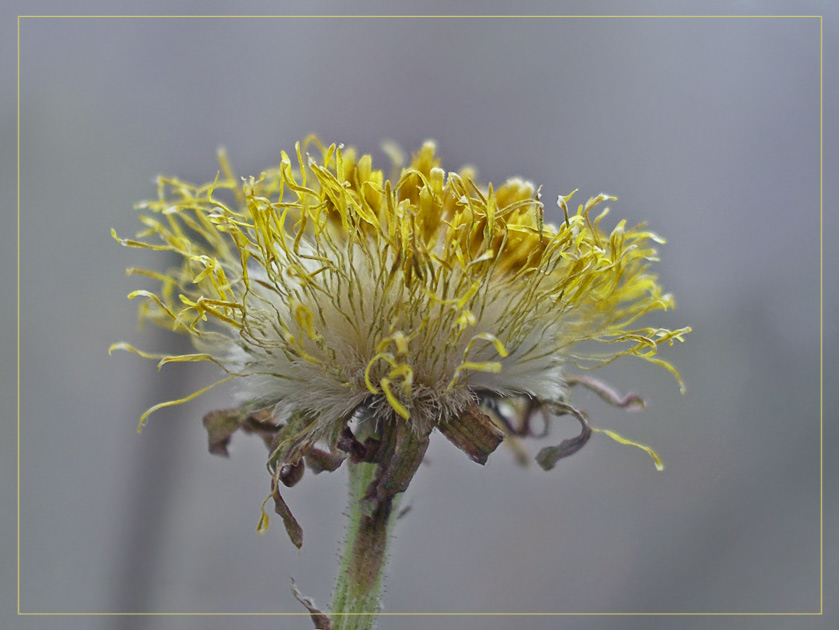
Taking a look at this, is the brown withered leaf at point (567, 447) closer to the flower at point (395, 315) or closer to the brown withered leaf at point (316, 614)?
the flower at point (395, 315)

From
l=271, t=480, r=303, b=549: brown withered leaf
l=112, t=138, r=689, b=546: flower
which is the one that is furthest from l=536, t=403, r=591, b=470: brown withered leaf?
l=271, t=480, r=303, b=549: brown withered leaf

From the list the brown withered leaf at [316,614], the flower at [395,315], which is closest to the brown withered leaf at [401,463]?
the flower at [395,315]

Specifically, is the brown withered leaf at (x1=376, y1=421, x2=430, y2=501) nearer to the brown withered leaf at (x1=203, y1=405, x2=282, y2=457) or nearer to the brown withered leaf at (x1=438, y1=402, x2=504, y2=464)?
the brown withered leaf at (x1=438, y1=402, x2=504, y2=464)

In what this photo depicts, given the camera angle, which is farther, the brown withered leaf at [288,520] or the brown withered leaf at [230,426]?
the brown withered leaf at [230,426]

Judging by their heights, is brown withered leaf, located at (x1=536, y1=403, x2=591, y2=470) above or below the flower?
below

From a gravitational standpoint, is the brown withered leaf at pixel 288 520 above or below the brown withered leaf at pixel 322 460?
below

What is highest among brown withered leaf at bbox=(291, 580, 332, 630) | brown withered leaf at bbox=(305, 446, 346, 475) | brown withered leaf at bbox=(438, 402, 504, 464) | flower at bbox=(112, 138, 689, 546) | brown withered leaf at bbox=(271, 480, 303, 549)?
flower at bbox=(112, 138, 689, 546)

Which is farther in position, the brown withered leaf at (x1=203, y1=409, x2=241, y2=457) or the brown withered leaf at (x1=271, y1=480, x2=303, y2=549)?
the brown withered leaf at (x1=203, y1=409, x2=241, y2=457)
